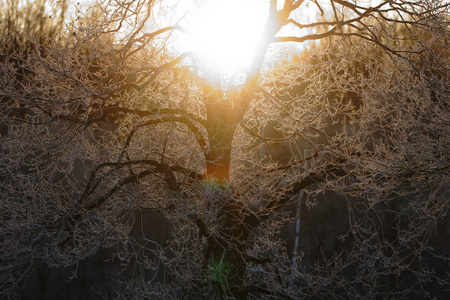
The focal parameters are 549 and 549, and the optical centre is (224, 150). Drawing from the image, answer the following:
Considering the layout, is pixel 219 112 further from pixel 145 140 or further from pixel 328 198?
pixel 328 198

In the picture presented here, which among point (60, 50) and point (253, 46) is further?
point (253, 46)

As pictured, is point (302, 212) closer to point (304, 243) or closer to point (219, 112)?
point (304, 243)

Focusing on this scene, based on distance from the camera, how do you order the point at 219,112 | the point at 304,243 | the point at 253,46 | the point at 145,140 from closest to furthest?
the point at 219,112
the point at 253,46
the point at 145,140
the point at 304,243

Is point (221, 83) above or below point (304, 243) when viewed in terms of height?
above

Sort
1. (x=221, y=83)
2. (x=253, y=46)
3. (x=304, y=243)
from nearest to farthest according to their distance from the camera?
(x=221, y=83) → (x=253, y=46) → (x=304, y=243)

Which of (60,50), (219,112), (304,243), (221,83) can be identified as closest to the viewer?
(60,50)

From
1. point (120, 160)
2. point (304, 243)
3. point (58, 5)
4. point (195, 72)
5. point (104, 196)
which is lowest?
point (304, 243)

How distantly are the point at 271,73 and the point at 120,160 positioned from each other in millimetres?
2712

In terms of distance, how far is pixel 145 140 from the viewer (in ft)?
29.7

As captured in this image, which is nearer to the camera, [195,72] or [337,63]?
[195,72]

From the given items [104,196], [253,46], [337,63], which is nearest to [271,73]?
[253,46]

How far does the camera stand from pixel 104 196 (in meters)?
7.88

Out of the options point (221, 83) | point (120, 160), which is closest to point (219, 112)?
point (221, 83)

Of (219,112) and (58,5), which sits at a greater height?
(58,5)
